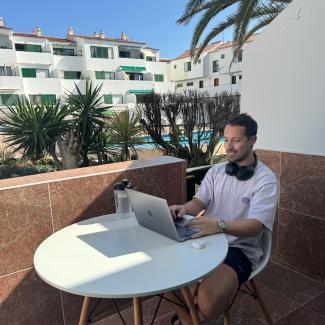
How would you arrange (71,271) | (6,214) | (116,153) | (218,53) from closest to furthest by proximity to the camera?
(71,271)
(6,214)
(116,153)
(218,53)

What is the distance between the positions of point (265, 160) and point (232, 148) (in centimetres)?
111

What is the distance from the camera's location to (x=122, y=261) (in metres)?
1.18

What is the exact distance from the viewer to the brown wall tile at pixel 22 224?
5.19 feet

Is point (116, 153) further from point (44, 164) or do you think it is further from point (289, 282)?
point (289, 282)

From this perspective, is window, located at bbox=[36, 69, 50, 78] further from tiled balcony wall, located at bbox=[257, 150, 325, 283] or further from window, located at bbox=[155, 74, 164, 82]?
tiled balcony wall, located at bbox=[257, 150, 325, 283]

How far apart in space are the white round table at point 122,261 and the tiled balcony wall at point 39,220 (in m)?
0.26

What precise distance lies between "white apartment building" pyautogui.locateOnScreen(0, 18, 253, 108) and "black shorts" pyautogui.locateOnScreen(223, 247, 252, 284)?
20544mm

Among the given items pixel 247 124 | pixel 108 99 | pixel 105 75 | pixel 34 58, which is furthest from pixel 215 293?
pixel 105 75

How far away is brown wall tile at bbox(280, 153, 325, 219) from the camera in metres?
2.24

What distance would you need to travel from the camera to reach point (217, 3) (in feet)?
17.4

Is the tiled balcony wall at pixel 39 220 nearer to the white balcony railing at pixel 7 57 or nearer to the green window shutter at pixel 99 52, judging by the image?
the white balcony railing at pixel 7 57

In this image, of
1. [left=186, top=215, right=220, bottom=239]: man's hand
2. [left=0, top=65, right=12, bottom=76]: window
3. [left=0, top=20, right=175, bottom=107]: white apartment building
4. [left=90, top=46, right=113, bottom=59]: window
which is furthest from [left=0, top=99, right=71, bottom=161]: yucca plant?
[left=90, top=46, right=113, bottom=59]: window

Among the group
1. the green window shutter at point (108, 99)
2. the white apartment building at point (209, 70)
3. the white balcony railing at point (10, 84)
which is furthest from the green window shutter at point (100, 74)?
the white apartment building at point (209, 70)

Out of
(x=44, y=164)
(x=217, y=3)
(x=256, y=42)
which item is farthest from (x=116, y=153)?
(x=256, y=42)
